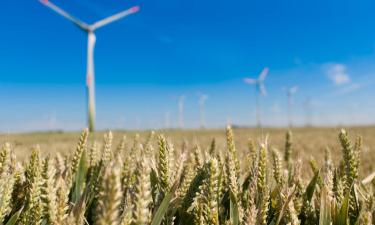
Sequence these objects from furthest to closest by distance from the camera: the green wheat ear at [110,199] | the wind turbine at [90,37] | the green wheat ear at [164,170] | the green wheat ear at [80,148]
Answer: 1. the wind turbine at [90,37]
2. the green wheat ear at [80,148]
3. the green wheat ear at [164,170]
4. the green wheat ear at [110,199]

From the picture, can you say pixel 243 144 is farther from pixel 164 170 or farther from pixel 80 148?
pixel 164 170

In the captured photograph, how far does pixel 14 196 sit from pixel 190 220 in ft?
2.48

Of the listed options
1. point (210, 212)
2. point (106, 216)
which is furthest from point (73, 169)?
point (106, 216)

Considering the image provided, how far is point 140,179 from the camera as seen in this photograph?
773 mm

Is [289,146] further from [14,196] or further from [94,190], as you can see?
[14,196]

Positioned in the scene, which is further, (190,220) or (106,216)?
(190,220)

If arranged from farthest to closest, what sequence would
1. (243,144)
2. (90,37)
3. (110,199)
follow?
(90,37) < (243,144) < (110,199)

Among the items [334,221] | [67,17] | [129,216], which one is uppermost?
[67,17]

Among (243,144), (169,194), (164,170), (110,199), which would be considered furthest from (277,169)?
(243,144)

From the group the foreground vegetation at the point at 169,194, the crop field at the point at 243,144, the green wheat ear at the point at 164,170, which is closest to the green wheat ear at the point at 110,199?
the foreground vegetation at the point at 169,194

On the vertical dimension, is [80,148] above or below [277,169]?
above

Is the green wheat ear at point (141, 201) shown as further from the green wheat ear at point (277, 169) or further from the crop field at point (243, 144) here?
the green wheat ear at point (277, 169)

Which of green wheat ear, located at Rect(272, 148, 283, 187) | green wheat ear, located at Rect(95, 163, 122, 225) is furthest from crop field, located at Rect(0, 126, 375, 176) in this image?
green wheat ear, located at Rect(95, 163, 122, 225)

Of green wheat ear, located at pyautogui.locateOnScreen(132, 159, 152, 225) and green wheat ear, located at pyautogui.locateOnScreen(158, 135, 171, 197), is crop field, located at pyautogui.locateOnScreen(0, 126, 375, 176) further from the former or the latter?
green wheat ear, located at pyautogui.locateOnScreen(132, 159, 152, 225)
